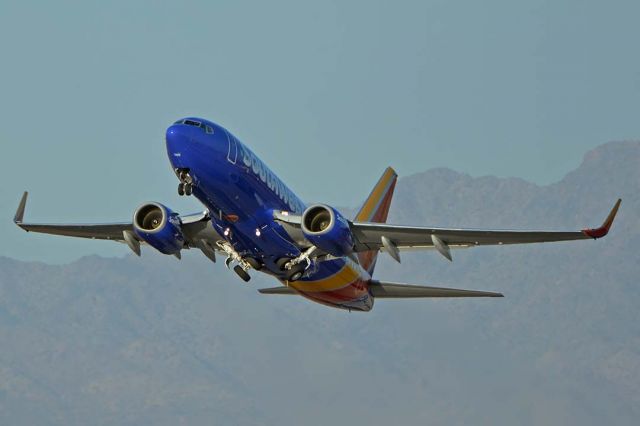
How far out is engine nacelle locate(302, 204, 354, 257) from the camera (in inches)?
2271

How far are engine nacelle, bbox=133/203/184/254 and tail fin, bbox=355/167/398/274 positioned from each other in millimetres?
14558

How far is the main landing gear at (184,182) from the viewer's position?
5634 cm

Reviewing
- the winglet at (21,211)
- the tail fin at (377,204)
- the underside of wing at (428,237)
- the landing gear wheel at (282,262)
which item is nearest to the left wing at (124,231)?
the winglet at (21,211)

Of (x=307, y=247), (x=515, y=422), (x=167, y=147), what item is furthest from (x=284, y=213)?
(x=515, y=422)

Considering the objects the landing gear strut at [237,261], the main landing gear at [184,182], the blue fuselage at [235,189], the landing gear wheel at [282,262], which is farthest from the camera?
the landing gear wheel at [282,262]

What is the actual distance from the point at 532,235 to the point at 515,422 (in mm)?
137050

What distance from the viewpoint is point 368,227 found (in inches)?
2359

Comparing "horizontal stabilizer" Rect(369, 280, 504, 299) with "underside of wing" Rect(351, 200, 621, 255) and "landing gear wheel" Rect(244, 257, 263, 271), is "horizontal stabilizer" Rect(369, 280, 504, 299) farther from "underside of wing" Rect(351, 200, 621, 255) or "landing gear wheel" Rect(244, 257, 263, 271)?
"landing gear wheel" Rect(244, 257, 263, 271)

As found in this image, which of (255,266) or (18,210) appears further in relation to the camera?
(18,210)

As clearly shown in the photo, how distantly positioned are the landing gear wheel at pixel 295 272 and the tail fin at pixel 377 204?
36.3 ft

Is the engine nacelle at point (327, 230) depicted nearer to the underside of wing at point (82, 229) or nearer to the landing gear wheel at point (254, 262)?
the landing gear wheel at point (254, 262)

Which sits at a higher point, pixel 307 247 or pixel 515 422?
pixel 307 247

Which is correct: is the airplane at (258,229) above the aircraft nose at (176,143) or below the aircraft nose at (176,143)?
below

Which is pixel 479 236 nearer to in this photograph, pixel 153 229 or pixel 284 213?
pixel 284 213
